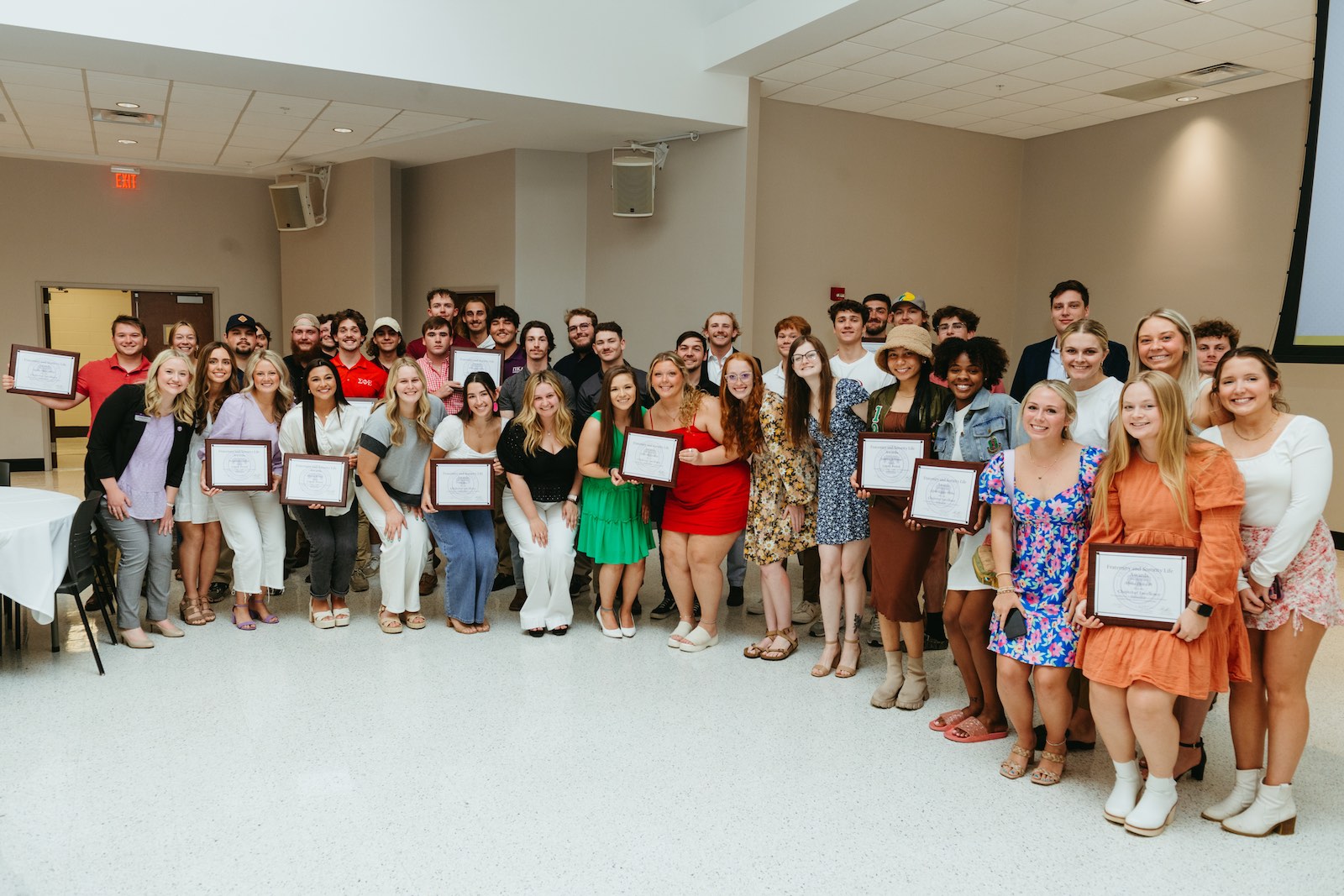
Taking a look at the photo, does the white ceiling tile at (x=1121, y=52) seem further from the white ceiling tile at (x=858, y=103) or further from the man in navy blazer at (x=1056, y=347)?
the man in navy blazer at (x=1056, y=347)

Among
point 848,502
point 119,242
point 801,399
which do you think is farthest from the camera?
point 119,242

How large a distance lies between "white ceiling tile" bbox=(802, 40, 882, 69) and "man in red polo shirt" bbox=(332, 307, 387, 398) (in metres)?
3.79

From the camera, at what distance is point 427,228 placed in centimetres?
983

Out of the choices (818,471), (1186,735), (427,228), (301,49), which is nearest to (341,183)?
(427,228)

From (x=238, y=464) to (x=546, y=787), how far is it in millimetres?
2480

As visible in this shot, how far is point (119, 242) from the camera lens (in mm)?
10648

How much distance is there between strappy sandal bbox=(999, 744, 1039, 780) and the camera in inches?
131

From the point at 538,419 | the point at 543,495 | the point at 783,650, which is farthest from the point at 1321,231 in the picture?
the point at 543,495

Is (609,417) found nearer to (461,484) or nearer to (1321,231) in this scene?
(461,484)

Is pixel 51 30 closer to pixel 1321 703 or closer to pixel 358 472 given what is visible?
pixel 358 472

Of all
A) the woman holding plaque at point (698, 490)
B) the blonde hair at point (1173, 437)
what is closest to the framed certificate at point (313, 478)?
the woman holding plaque at point (698, 490)

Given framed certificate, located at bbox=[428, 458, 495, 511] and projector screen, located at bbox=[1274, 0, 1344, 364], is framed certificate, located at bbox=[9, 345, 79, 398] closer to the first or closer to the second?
framed certificate, located at bbox=[428, 458, 495, 511]

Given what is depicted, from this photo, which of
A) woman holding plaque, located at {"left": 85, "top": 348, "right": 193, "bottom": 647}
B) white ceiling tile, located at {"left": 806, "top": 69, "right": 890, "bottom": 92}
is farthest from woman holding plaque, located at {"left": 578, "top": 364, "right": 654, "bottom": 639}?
white ceiling tile, located at {"left": 806, "top": 69, "right": 890, "bottom": 92}

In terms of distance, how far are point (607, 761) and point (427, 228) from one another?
765 cm
